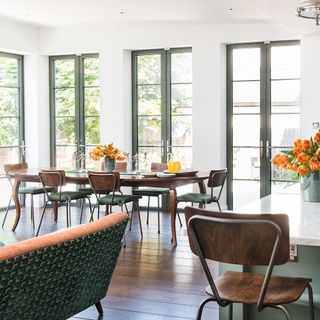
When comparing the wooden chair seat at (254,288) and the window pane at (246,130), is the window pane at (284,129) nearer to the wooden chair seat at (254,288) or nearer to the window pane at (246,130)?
the window pane at (246,130)

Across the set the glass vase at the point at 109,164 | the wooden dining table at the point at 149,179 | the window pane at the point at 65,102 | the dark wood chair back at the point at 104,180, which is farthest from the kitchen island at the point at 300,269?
the window pane at the point at 65,102

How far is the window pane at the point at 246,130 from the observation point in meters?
8.47

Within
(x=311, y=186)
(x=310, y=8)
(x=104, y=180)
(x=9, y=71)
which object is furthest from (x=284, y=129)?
(x=311, y=186)

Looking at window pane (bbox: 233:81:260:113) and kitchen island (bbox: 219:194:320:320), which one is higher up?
window pane (bbox: 233:81:260:113)

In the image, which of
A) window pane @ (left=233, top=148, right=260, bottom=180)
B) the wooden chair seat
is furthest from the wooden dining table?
the wooden chair seat

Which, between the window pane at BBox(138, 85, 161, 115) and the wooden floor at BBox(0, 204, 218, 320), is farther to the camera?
the window pane at BBox(138, 85, 161, 115)

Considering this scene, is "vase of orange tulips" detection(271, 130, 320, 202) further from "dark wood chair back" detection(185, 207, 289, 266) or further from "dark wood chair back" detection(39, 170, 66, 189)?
"dark wood chair back" detection(39, 170, 66, 189)

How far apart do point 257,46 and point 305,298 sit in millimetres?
6043

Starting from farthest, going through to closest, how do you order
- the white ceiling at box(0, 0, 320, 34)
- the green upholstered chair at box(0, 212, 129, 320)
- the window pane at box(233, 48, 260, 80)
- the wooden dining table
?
the window pane at box(233, 48, 260, 80) < the white ceiling at box(0, 0, 320, 34) < the wooden dining table < the green upholstered chair at box(0, 212, 129, 320)

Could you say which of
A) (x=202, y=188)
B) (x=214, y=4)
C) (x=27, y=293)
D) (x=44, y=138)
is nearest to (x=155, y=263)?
(x=202, y=188)

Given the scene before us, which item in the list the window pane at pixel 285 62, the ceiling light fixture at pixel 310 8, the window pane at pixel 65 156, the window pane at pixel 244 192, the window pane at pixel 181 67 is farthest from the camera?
the window pane at pixel 65 156

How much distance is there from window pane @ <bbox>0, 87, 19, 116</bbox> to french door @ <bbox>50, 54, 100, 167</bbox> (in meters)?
0.62

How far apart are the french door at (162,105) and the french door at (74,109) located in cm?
71

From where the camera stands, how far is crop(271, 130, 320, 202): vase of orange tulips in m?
3.55
